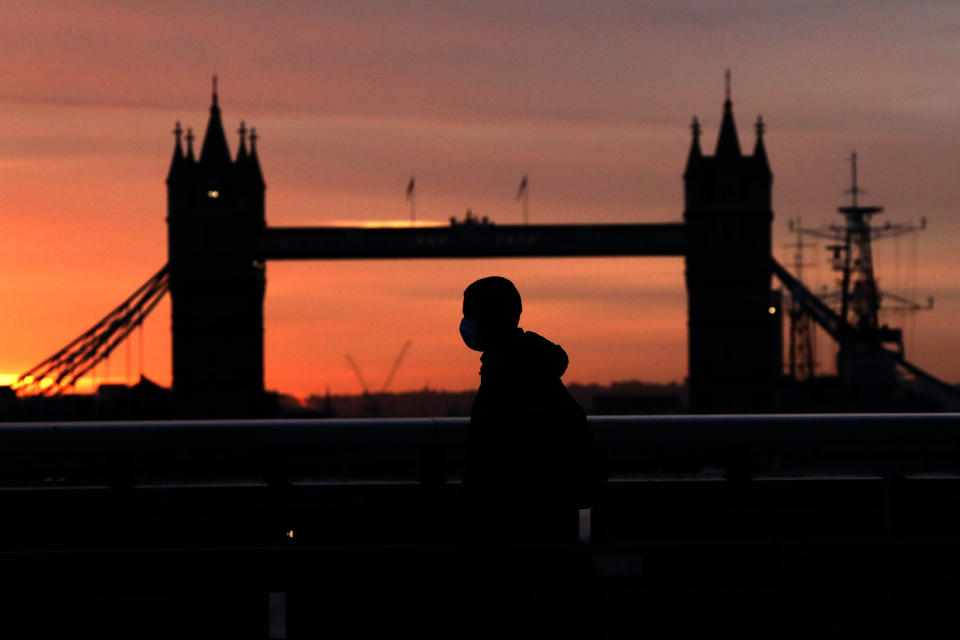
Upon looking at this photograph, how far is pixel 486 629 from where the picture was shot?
4773 mm

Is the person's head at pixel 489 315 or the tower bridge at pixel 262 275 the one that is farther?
the tower bridge at pixel 262 275

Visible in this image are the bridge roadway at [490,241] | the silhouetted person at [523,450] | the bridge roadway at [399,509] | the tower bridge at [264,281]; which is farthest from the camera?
the tower bridge at [264,281]

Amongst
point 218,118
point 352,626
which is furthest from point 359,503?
point 218,118

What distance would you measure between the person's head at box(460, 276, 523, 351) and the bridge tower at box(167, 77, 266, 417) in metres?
104

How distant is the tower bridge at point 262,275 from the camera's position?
10919 cm

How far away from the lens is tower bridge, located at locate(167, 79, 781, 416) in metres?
109

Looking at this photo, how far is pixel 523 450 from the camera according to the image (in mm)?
4973

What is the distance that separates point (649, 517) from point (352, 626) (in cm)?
170

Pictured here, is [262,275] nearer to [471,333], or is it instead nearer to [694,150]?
[694,150]

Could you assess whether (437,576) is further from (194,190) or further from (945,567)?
(194,190)

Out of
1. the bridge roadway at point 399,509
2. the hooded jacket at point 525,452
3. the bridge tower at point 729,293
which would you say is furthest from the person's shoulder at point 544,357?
the bridge tower at point 729,293

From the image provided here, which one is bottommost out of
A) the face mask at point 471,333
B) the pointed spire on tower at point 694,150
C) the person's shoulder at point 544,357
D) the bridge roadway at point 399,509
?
the bridge roadway at point 399,509

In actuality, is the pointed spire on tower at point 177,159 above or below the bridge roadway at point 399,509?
above

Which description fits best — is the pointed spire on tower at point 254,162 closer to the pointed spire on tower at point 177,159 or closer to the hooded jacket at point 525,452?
the pointed spire on tower at point 177,159
